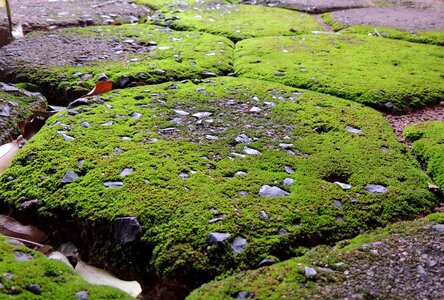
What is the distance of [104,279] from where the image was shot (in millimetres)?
984

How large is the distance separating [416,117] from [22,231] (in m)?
1.26

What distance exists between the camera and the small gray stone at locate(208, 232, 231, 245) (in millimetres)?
993

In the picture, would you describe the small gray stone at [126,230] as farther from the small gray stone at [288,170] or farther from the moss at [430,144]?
the moss at [430,144]

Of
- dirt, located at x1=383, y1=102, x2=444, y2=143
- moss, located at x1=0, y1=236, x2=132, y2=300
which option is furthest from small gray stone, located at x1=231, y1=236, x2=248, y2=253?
dirt, located at x1=383, y1=102, x2=444, y2=143

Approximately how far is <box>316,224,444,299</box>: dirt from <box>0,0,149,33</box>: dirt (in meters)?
2.25

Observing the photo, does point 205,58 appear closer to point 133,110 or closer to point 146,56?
point 146,56

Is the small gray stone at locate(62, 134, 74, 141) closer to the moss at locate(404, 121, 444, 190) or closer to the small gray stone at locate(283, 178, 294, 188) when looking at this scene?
the small gray stone at locate(283, 178, 294, 188)

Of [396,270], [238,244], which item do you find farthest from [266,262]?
[396,270]

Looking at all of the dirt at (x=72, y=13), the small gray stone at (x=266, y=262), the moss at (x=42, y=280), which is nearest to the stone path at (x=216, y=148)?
the small gray stone at (x=266, y=262)

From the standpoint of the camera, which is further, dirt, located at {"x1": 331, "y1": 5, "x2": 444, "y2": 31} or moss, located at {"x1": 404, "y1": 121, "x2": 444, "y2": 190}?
dirt, located at {"x1": 331, "y1": 5, "x2": 444, "y2": 31}

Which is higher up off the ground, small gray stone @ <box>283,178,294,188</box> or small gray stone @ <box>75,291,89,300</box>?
small gray stone @ <box>75,291,89,300</box>

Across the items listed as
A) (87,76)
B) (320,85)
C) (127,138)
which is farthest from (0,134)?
(320,85)

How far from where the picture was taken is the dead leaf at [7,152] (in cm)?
133

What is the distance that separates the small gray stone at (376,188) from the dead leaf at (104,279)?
574 mm
